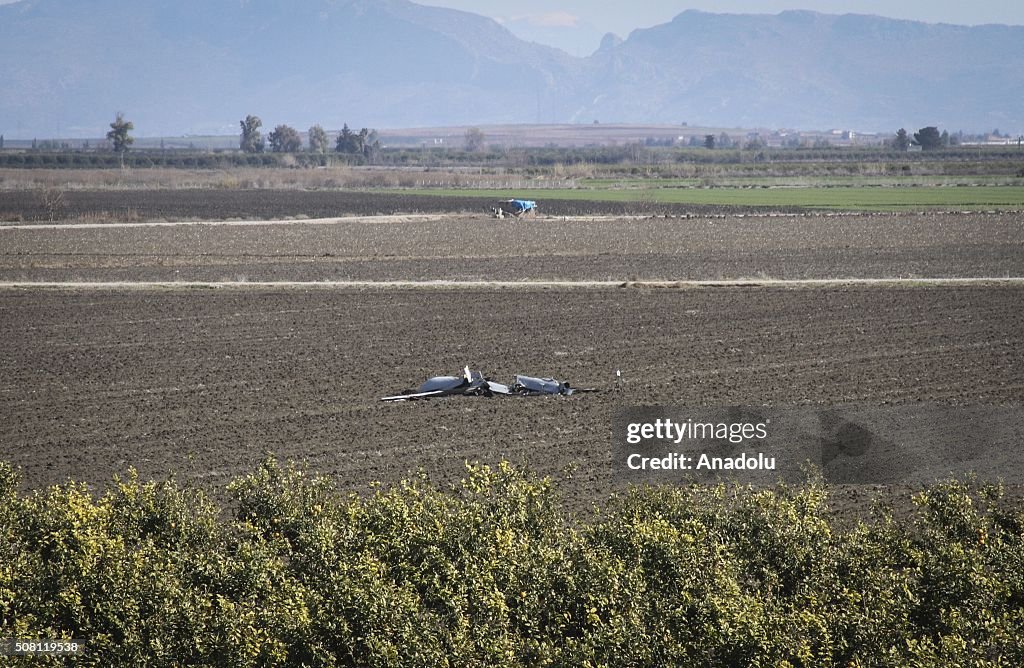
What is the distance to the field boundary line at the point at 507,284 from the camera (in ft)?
146

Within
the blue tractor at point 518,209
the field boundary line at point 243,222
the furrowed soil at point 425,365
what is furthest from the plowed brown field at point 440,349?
the blue tractor at point 518,209

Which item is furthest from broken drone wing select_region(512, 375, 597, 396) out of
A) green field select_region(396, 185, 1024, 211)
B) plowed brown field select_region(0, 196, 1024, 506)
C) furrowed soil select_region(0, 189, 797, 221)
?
green field select_region(396, 185, 1024, 211)

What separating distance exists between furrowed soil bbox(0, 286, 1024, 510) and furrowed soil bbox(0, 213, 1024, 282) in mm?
6026

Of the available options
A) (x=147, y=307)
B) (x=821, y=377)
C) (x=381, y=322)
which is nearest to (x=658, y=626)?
(x=821, y=377)

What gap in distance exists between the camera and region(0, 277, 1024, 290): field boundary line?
146ft

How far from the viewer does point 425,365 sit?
1182 inches

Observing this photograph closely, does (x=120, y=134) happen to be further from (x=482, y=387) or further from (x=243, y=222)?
(x=482, y=387)

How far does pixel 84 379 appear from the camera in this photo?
28766mm

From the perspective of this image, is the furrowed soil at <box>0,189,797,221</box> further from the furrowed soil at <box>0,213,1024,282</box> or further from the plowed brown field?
→ the plowed brown field

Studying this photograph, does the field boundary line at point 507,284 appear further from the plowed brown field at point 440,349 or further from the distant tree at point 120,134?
the distant tree at point 120,134

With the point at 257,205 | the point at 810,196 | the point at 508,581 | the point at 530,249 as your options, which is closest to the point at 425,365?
the point at 508,581

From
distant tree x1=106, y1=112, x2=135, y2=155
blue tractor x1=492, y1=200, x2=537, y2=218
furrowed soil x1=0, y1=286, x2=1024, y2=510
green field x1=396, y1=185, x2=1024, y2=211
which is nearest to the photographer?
furrowed soil x1=0, y1=286, x2=1024, y2=510

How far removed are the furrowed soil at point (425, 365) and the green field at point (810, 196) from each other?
5200 cm

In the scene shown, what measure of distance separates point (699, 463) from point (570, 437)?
6854mm
